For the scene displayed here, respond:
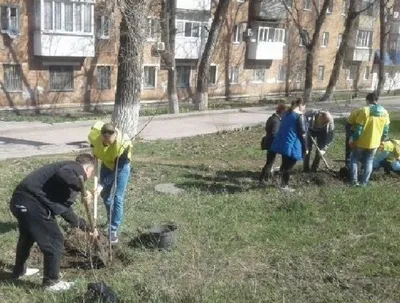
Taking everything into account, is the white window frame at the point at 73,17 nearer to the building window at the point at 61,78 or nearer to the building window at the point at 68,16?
the building window at the point at 68,16

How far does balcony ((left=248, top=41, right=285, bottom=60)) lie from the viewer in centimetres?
3216

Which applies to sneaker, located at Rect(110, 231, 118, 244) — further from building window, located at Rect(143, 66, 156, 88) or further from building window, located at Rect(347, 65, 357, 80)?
building window, located at Rect(347, 65, 357, 80)

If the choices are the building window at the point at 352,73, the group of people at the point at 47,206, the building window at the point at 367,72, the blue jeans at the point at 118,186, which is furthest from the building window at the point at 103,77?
the building window at the point at 367,72

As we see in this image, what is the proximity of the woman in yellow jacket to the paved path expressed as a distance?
7123mm

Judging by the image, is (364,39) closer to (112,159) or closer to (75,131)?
(75,131)

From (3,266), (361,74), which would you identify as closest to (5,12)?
(3,266)

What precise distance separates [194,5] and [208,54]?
26.0 feet

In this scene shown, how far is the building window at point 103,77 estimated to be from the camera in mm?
25688

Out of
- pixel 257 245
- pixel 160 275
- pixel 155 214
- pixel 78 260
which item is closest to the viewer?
pixel 160 275

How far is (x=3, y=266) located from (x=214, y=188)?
3.83m

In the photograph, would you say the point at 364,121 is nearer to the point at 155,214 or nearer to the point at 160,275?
the point at 155,214

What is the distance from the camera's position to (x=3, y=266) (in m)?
4.97

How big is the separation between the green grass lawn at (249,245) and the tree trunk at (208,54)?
13.2m

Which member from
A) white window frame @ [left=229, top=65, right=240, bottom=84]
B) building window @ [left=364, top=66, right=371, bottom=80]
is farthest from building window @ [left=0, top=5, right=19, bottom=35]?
building window @ [left=364, top=66, right=371, bottom=80]
